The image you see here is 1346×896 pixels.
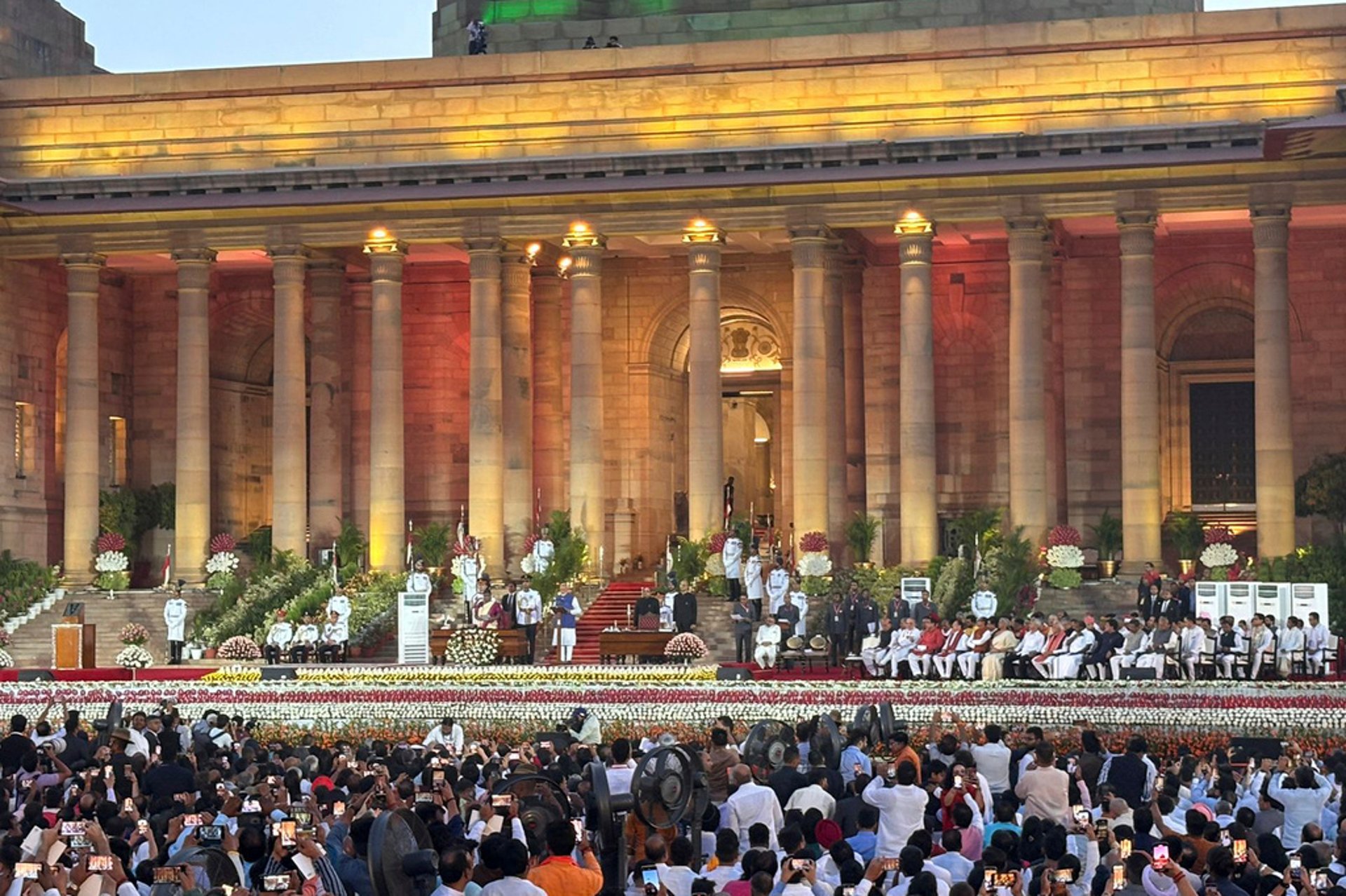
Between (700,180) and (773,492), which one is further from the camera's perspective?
(773,492)

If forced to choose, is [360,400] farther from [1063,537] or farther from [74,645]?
[1063,537]

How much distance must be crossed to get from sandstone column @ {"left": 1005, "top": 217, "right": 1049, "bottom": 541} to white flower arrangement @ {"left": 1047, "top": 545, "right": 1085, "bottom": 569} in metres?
1.46

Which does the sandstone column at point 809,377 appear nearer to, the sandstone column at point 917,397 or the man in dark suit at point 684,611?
the sandstone column at point 917,397

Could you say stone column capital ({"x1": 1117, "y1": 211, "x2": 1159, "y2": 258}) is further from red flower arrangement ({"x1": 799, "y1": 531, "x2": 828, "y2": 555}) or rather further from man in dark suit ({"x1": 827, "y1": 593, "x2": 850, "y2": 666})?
man in dark suit ({"x1": 827, "y1": 593, "x2": 850, "y2": 666})

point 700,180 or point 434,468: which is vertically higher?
point 700,180

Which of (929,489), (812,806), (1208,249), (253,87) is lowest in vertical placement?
(812,806)

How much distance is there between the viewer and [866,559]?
60625 mm

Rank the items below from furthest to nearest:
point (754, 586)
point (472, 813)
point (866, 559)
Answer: point (866, 559) < point (754, 586) < point (472, 813)

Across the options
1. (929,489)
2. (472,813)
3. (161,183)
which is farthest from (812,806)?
(161,183)

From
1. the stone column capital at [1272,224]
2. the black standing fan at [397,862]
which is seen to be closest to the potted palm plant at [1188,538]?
the stone column capital at [1272,224]

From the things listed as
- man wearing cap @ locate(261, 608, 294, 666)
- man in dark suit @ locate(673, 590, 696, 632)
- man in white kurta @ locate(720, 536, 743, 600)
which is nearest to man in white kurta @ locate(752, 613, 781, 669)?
man in dark suit @ locate(673, 590, 696, 632)

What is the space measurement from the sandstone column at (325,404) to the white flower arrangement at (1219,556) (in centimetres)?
2405

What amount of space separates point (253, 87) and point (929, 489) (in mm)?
21568

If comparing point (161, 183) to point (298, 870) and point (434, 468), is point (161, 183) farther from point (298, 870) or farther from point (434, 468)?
point (298, 870)
